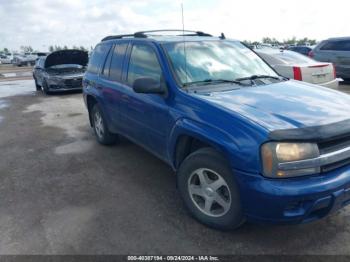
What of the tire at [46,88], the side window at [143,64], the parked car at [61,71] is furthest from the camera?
the tire at [46,88]

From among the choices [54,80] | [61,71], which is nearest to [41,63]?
[61,71]

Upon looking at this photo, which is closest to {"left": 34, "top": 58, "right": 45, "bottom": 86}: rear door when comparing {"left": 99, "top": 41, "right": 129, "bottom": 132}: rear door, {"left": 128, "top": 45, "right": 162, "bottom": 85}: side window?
{"left": 99, "top": 41, "right": 129, "bottom": 132}: rear door

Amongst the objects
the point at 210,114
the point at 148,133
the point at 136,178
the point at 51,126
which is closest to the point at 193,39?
the point at 148,133

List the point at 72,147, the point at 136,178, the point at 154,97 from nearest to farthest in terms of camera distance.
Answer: the point at 154,97 < the point at 136,178 < the point at 72,147

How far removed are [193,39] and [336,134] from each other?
2.22 m

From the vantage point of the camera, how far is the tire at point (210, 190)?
2.96 meters

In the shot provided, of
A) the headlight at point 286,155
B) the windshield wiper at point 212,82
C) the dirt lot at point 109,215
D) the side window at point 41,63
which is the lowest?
the dirt lot at point 109,215

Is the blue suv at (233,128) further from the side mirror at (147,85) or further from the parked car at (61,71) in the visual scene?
the parked car at (61,71)

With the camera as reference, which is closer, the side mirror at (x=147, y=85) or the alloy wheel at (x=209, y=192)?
the alloy wheel at (x=209, y=192)

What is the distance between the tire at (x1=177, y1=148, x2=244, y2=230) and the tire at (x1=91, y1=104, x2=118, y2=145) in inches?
102

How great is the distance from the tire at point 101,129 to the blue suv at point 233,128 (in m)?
0.92

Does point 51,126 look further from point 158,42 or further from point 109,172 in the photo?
point 158,42

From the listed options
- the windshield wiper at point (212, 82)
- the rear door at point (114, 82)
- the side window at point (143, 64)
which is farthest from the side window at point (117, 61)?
the windshield wiper at point (212, 82)

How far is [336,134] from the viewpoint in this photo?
2730 mm
